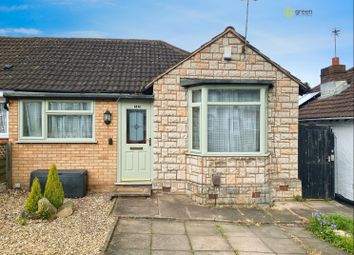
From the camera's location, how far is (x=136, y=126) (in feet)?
30.4

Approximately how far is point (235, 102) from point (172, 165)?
2.52m

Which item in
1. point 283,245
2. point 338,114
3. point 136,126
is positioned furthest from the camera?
point 338,114

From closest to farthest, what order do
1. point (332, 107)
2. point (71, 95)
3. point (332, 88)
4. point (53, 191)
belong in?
point (53, 191) < point (71, 95) < point (332, 107) < point (332, 88)

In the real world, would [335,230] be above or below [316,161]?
below

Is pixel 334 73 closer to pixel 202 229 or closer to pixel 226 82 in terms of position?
pixel 226 82

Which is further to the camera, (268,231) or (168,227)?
(268,231)

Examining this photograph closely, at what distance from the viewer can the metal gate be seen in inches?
364

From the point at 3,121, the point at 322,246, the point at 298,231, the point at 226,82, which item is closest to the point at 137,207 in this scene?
the point at 298,231

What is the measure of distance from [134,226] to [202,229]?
4.57 feet

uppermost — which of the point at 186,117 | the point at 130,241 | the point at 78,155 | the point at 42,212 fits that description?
the point at 186,117

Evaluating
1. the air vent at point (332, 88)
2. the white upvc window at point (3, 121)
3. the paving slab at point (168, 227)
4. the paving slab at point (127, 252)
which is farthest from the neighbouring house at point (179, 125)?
the air vent at point (332, 88)

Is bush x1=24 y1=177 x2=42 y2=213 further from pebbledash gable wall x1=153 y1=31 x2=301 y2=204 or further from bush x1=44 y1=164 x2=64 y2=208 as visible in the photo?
pebbledash gable wall x1=153 y1=31 x2=301 y2=204

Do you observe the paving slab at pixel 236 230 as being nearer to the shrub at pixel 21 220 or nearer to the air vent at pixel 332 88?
the shrub at pixel 21 220

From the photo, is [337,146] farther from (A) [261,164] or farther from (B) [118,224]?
(B) [118,224]
